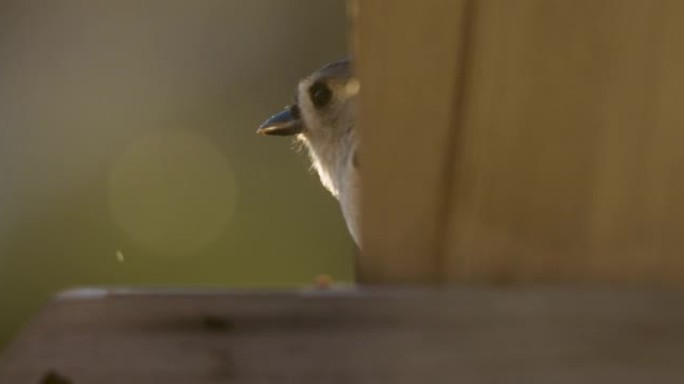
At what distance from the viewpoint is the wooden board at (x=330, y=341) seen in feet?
1.91

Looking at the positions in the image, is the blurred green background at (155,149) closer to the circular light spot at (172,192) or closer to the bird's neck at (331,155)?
the circular light spot at (172,192)

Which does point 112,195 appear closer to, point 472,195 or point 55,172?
point 55,172

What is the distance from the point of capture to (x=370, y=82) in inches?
24.5

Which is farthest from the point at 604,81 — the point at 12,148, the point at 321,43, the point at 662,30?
the point at 12,148

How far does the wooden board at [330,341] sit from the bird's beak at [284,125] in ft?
4.63

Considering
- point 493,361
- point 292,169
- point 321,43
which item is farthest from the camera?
point 292,169

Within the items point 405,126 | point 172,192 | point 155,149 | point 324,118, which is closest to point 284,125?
point 324,118

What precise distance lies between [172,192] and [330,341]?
2.22 meters

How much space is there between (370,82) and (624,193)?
0.14 meters

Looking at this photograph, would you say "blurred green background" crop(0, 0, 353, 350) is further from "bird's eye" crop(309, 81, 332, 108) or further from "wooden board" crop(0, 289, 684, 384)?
"wooden board" crop(0, 289, 684, 384)

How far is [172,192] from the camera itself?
9.11 ft

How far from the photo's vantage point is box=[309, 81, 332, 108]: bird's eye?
6.59 feet

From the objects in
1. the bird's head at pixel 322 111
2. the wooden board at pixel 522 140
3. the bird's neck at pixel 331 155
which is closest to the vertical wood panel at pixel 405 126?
the wooden board at pixel 522 140

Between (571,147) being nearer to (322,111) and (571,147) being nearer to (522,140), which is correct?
(522,140)
